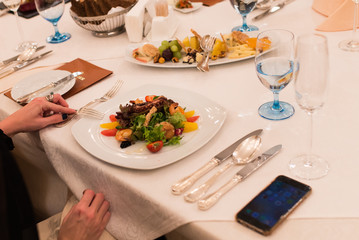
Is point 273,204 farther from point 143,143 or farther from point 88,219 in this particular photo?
point 88,219

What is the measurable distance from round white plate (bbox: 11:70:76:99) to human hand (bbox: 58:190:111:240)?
44 centimetres

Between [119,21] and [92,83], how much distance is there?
1.43 feet

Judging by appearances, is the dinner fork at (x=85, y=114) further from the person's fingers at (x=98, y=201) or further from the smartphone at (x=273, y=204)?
the smartphone at (x=273, y=204)

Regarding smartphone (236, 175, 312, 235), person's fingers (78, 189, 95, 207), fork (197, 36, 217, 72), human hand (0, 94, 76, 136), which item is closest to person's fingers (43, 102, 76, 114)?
human hand (0, 94, 76, 136)

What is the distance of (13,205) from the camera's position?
82cm

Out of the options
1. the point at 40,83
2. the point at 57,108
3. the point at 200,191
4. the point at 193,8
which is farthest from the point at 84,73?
the point at 200,191

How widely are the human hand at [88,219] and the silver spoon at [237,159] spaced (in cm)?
29

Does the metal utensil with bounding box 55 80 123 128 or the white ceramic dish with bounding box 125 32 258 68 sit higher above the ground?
the white ceramic dish with bounding box 125 32 258 68

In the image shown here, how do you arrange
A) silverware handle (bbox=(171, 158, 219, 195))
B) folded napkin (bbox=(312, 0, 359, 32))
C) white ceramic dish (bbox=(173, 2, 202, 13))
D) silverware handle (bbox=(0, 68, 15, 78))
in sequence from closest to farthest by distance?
silverware handle (bbox=(171, 158, 219, 195)) < folded napkin (bbox=(312, 0, 359, 32)) < silverware handle (bbox=(0, 68, 15, 78)) < white ceramic dish (bbox=(173, 2, 202, 13))

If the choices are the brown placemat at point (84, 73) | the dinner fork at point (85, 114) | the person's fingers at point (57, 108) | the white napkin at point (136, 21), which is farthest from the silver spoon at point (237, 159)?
the white napkin at point (136, 21)

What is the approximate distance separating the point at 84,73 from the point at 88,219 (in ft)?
1.95

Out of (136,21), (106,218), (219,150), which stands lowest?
(106,218)

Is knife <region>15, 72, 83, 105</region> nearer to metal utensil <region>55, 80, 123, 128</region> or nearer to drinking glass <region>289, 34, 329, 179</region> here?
metal utensil <region>55, 80, 123, 128</region>

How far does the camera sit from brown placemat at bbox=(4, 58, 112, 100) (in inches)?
53.7
